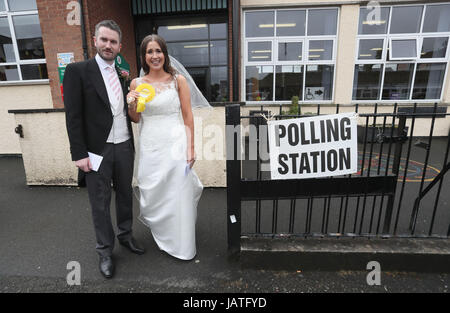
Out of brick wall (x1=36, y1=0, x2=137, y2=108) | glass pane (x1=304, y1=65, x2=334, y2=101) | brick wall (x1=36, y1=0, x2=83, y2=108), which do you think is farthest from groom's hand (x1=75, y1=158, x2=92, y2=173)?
glass pane (x1=304, y1=65, x2=334, y2=101)

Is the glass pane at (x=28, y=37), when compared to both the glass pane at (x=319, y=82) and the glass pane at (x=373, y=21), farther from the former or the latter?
the glass pane at (x=373, y=21)

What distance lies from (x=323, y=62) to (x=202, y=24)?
4105mm

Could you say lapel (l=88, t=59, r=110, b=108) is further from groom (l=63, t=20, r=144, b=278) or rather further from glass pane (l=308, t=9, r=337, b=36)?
glass pane (l=308, t=9, r=337, b=36)

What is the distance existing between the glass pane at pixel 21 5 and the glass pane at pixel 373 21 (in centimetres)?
922

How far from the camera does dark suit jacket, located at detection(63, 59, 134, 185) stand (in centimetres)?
201

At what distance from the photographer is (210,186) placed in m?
4.31

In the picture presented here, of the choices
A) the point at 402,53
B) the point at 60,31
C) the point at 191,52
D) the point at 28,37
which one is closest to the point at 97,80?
the point at 60,31

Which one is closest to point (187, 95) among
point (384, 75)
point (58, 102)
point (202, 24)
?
point (58, 102)

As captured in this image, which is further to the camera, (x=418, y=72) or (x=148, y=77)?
(x=418, y=72)

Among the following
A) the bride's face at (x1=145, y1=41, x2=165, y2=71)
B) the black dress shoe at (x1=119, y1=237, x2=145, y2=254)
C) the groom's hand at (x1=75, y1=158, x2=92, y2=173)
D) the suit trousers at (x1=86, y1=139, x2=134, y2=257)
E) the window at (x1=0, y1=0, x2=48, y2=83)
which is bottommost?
the black dress shoe at (x1=119, y1=237, x2=145, y2=254)

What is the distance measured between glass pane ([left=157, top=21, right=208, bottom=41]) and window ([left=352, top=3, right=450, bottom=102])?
4.98 metres

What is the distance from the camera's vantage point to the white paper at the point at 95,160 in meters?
2.15
